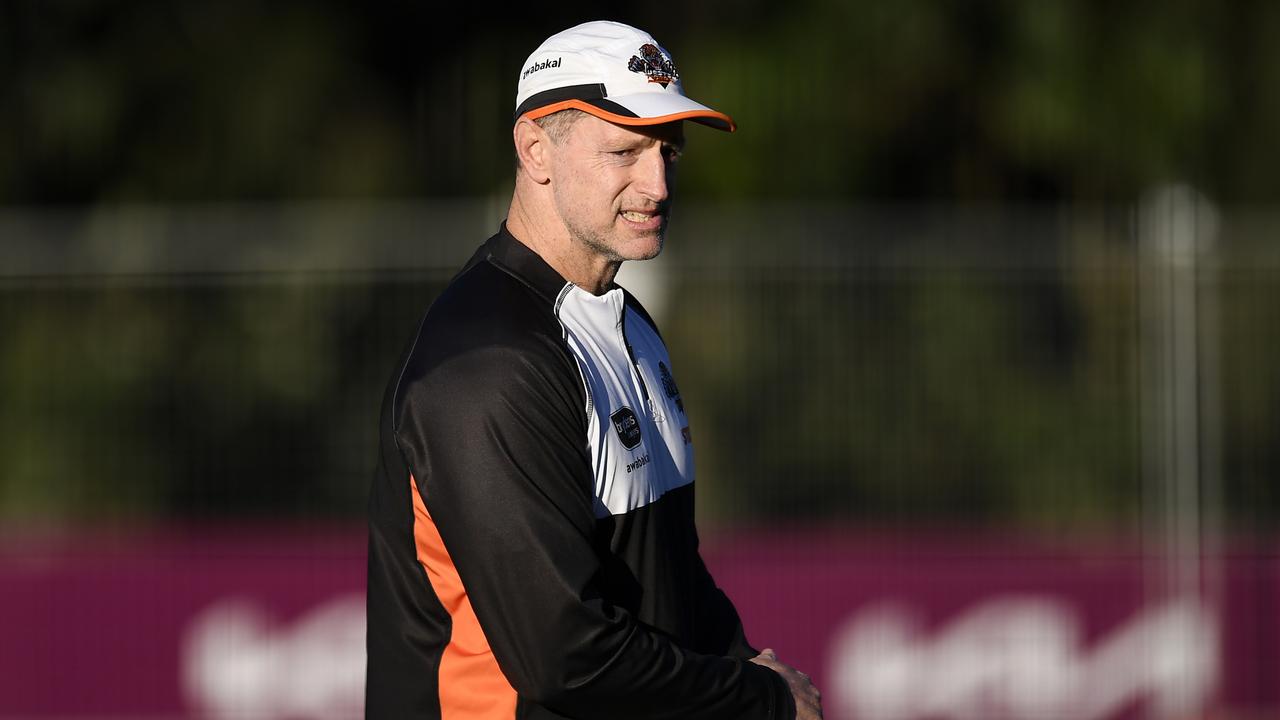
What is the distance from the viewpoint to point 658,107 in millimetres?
2646

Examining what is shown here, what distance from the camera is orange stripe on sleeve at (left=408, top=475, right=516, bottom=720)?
255 cm

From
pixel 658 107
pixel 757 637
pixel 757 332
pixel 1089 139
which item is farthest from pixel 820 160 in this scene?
pixel 658 107

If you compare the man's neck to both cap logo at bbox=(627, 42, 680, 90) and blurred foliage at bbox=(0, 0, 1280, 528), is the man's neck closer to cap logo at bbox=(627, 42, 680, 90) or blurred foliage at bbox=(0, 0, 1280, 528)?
cap logo at bbox=(627, 42, 680, 90)

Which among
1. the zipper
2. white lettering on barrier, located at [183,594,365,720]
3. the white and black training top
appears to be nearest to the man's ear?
the white and black training top

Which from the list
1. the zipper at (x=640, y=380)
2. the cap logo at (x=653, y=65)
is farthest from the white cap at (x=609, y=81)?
the zipper at (x=640, y=380)

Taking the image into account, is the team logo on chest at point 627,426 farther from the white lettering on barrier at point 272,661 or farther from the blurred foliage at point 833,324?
the blurred foliage at point 833,324

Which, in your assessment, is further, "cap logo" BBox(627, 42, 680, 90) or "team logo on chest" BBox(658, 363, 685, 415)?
"team logo on chest" BBox(658, 363, 685, 415)

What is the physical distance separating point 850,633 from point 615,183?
5.82 metres

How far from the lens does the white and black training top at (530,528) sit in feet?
8.02

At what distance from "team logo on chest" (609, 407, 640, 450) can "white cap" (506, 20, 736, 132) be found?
47 centimetres

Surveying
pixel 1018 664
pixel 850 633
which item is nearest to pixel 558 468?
pixel 850 633

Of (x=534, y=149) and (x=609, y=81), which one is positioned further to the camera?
(x=534, y=149)

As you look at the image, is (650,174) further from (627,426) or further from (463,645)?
(463,645)

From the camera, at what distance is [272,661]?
8078 millimetres
